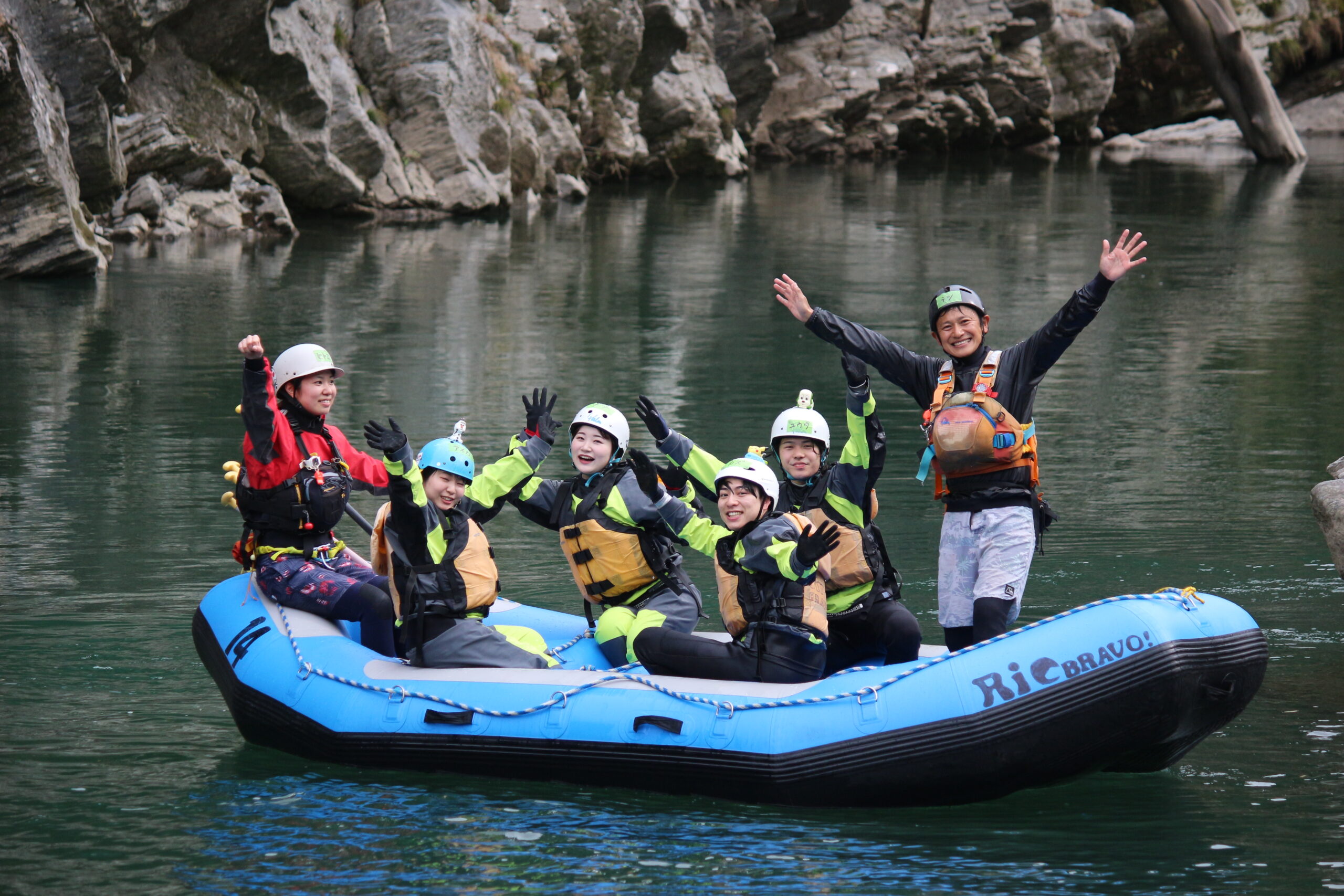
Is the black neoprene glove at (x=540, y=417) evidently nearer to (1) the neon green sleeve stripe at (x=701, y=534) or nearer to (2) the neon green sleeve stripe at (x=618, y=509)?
(2) the neon green sleeve stripe at (x=618, y=509)

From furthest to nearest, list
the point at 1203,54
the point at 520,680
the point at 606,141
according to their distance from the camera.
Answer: the point at 1203,54 → the point at 606,141 → the point at 520,680

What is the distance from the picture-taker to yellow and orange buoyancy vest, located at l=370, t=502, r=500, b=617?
5.42m

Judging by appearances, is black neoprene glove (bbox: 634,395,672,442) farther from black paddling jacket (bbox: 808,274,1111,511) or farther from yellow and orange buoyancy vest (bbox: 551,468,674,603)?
black paddling jacket (bbox: 808,274,1111,511)

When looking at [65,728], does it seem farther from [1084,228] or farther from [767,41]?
[767,41]

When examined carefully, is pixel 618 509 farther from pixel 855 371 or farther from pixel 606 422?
pixel 855 371

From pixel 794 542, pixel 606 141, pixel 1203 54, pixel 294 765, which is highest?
pixel 1203 54

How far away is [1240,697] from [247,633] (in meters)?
3.58

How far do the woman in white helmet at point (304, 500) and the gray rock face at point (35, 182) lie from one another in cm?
1004

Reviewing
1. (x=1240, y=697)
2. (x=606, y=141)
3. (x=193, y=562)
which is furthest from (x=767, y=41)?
(x=1240, y=697)

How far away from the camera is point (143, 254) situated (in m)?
18.4

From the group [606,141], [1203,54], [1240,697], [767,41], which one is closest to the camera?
[1240,697]

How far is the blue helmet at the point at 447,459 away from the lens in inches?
212

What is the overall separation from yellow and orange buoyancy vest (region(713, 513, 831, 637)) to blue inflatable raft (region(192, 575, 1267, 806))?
0.22 meters

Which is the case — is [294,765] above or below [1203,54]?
below
